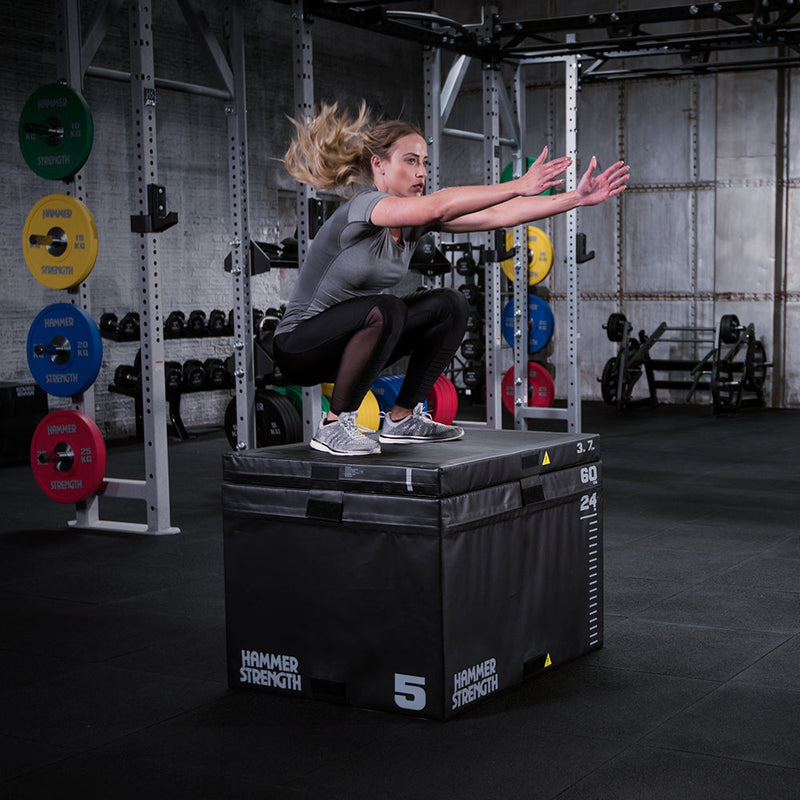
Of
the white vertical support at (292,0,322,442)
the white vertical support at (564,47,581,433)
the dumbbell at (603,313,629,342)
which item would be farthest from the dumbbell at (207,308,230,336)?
the dumbbell at (603,313,629,342)

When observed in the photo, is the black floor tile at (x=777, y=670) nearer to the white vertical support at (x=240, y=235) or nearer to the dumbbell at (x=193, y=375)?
the white vertical support at (x=240, y=235)

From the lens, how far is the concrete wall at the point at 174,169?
280 inches

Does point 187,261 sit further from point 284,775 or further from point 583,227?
point 284,775

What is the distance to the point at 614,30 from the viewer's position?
659cm

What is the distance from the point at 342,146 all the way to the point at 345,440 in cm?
70

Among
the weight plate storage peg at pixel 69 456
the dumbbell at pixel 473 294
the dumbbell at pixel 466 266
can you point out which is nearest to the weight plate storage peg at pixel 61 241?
the weight plate storage peg at pixel 69 456

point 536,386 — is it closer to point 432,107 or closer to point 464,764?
point 432,107

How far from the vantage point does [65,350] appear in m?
4.51

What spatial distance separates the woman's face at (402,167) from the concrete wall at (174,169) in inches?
180

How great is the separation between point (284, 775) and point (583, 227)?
27.9 feet

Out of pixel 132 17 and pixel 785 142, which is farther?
pixel 785 142

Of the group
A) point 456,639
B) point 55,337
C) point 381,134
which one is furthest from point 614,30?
point 456,639

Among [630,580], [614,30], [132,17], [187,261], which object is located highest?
[614,30]

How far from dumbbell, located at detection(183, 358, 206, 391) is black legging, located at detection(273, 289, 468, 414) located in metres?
4.81
